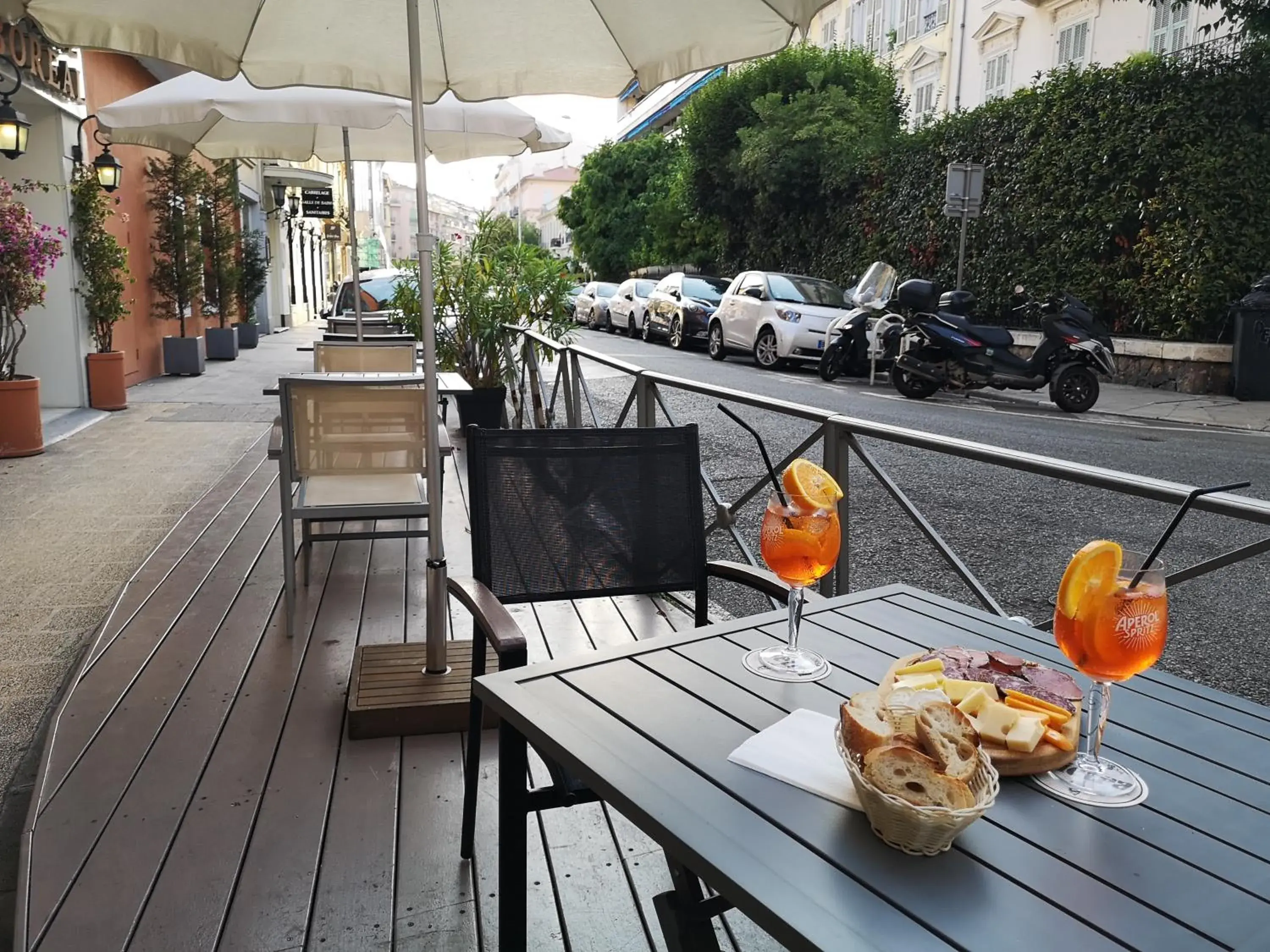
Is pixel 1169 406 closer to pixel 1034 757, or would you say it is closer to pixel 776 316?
pixel 776 316

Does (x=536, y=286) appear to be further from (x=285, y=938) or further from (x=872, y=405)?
(x=285, y=938)

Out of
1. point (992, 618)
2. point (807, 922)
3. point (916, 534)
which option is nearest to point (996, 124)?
point (916, 534)

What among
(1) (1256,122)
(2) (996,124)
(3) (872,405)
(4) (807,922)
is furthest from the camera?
(2) (996,124)

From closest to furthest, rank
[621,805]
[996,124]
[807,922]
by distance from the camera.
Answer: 1. [807,922]
2. [621,805]
3. [996,124]

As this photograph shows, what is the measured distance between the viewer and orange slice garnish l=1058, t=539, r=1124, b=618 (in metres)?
1.11

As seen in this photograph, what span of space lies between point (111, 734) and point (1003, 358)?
986cm

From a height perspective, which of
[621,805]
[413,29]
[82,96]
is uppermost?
[82,96]

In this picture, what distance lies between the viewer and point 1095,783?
1121mm

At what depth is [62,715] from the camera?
2768mm

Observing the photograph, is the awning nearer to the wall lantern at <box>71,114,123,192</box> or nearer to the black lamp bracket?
the wall lantern at <box>71,114,123,192</box>

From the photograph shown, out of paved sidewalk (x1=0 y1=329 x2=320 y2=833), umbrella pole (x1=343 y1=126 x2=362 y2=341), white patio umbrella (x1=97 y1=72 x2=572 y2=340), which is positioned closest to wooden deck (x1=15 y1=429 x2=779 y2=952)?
paved sidewalk (x1=0 y1=329 x2=320 y2=833)

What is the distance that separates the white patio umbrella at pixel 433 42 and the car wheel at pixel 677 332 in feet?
45.7

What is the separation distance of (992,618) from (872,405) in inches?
341

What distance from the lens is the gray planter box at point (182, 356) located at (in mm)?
11805
